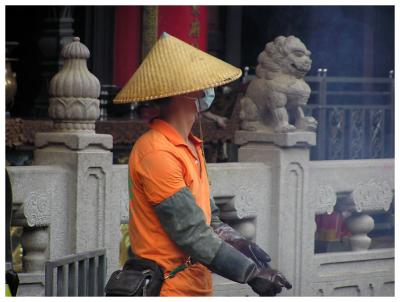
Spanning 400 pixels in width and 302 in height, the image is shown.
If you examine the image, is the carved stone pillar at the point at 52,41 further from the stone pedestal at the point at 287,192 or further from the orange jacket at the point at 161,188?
the orange jacket at the point at 161,188

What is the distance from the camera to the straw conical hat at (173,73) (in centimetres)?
498

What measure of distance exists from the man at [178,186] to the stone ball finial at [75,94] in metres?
1.70

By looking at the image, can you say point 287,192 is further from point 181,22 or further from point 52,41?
point 52,41

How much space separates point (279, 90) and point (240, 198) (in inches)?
30.8

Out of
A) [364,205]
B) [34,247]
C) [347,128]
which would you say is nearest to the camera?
[34,247]

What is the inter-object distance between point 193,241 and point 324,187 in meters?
3.11

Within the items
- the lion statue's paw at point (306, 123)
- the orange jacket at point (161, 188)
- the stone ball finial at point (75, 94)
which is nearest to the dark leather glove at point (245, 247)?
the orange jacket at point (161, 188)

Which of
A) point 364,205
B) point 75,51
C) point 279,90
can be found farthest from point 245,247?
point 364,205

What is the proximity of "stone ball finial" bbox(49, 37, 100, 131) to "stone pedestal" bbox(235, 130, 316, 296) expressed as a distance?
136 cm

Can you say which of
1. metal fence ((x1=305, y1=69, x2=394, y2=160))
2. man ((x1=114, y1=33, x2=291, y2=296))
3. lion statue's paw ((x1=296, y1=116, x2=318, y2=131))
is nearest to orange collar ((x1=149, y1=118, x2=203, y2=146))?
man ((x1=114, y1=33, x2=291, y2=296))

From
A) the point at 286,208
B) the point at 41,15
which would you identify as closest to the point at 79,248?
the point at 286,208

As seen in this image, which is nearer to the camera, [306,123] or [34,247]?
[34,247]

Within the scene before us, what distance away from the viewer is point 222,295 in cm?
740

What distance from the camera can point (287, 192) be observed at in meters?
7.59
